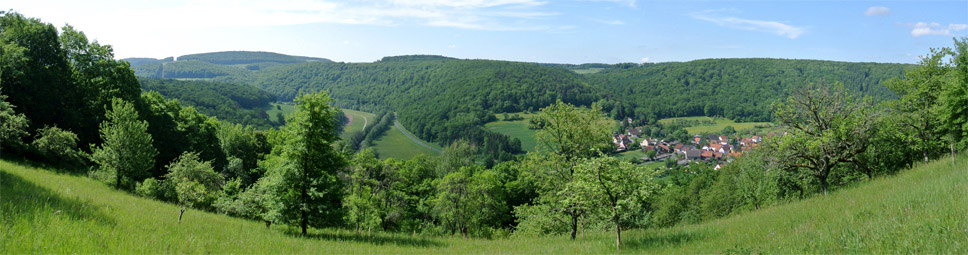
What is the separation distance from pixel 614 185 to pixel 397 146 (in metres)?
135

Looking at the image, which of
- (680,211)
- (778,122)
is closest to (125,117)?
(778,122)

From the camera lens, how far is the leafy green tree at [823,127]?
791 inches

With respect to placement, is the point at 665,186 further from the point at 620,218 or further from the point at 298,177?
the point at 298,177

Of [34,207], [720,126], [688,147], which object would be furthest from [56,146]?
[720,126]

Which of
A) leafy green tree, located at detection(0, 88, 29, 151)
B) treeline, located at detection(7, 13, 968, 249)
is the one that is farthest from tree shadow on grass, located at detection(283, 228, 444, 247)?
leafy green tree, located at detection(0, 88, 29, 151)

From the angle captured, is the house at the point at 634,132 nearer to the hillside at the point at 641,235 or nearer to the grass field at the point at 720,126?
the grass field at the point at 720,126

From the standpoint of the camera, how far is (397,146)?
14338 centimetres

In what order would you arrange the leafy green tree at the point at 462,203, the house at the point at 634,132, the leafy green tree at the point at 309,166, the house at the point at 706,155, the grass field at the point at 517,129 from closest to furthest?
the leafy green tree at the point at 309,166
the leafy green tree at the point at 462,203
the house at the point at 706,155
the grass field at the point at 517,129
the house at the point at 634,132

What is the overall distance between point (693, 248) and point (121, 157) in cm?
2866

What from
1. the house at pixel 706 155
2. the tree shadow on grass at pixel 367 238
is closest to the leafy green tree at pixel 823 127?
the tree shadow on grass at pixel 367 238

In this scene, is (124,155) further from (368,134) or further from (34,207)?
(368,134)

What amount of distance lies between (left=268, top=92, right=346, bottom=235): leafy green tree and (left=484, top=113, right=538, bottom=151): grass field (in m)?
118

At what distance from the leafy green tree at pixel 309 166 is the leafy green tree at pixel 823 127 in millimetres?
20901

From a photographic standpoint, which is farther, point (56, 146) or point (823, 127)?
point (56, 146)
